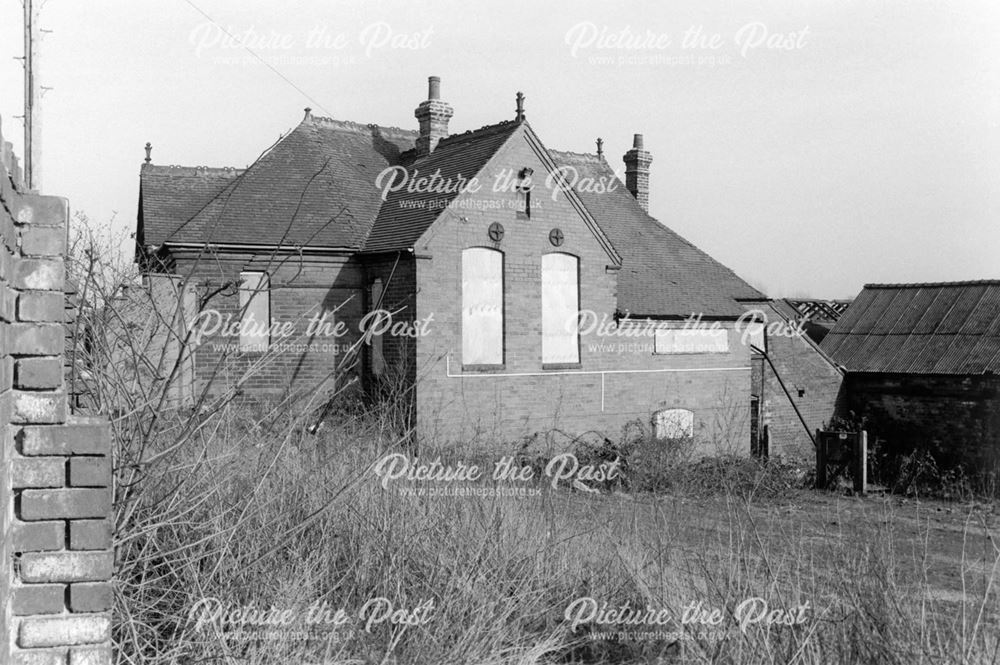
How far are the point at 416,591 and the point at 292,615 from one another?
1.15m

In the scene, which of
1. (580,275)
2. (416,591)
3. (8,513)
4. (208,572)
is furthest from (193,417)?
(580,275)

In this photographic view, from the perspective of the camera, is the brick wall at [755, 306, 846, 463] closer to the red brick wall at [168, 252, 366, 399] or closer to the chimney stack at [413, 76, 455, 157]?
the chimney stack at [413, 76, 455, 157]

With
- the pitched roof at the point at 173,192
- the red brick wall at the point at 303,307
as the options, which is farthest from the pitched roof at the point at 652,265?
the pitched roof at the point at 173,192

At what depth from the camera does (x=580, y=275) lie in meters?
20.5

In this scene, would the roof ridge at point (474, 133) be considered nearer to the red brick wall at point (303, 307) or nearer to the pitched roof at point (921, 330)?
the red brick wall at point (303, 307)

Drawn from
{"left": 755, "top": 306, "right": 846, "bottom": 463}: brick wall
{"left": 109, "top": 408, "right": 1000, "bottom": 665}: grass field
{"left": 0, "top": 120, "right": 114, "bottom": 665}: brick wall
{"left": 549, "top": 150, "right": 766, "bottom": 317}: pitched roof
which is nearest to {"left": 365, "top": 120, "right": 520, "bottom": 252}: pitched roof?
{"left": 549, "top": 150, "right": 766, "bottom": 317}: pitched roof

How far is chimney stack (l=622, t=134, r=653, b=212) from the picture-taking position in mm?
28734

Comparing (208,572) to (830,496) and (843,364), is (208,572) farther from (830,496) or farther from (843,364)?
(843,364)

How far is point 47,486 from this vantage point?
12.2 ft

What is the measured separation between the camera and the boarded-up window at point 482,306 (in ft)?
62.6

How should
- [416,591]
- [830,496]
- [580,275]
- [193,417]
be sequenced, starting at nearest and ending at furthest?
[193,417] → [416,591] → [830,496] → [580,275]

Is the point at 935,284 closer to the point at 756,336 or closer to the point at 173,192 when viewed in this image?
the point at 756,336

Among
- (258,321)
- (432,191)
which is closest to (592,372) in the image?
(432,191)

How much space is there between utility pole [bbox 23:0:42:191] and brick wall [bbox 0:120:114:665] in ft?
55.9
